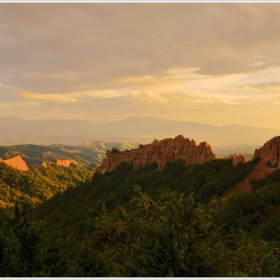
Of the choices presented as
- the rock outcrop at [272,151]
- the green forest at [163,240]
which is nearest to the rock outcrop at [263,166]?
the rock outcrop at [272,151]

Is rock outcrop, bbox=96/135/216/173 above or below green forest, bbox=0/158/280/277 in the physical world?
above

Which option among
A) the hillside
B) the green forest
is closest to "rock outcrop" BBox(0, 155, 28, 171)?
the hillside

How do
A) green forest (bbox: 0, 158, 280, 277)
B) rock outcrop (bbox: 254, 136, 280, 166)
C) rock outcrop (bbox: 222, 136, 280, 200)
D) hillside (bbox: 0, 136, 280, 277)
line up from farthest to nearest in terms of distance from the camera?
rock outcrop (bbox: 254, 136, 280, 166) < rock outcrop (bbox: 222, 136, 280, 200) < hillside (bbox: 0, 136, 280, 277) < green forest (bbox: 0, 158, 280, 277)

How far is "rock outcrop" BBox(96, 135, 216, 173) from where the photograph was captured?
73125mm

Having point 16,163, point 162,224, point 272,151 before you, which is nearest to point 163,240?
point 162,224

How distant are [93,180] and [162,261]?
7312 centimetres

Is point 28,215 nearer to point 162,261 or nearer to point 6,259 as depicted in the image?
point 6,259

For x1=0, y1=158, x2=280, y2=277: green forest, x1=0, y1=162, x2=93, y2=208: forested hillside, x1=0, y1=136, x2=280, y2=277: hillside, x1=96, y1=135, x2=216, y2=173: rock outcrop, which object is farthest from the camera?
x1=0, y1=162, x2=93, y2=208: forested hillside

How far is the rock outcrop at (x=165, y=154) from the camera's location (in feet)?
240

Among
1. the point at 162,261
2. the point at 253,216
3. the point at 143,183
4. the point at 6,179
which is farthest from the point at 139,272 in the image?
the point at 6,179

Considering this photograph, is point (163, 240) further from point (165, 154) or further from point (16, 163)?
point (16, 163)

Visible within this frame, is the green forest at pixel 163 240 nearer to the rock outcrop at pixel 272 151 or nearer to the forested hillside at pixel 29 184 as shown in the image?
the rock outcrop at pixel 272 151

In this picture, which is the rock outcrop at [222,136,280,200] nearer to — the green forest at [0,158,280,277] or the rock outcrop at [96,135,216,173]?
the green forest at [0,158,280,277]

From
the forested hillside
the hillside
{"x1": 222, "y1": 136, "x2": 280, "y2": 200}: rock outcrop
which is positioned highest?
{"x1": 222, "y1": 136, "x2": 280, "y2": 200}: rock outcrop
